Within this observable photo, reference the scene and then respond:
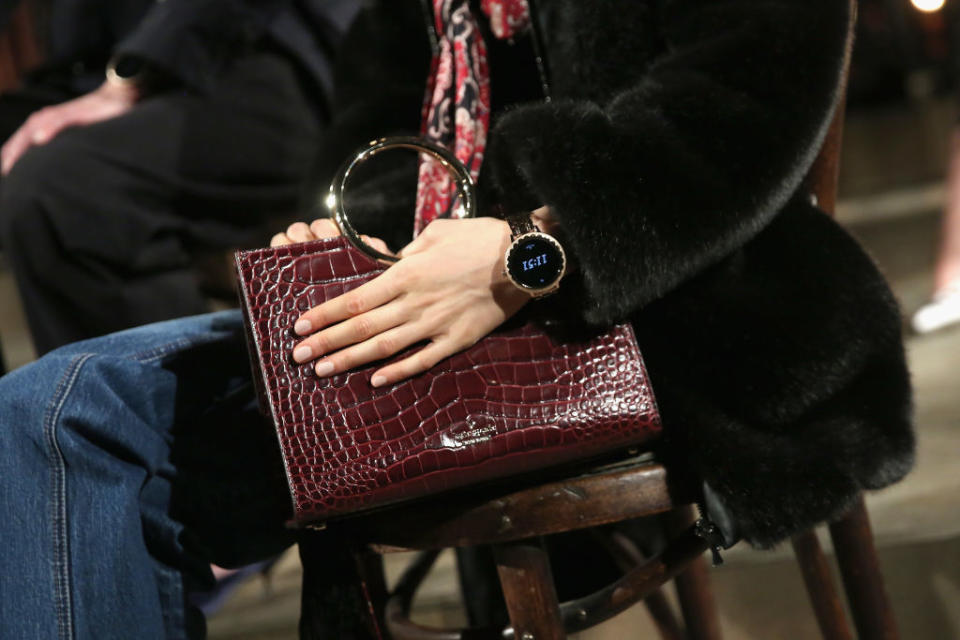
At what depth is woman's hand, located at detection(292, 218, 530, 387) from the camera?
62cm

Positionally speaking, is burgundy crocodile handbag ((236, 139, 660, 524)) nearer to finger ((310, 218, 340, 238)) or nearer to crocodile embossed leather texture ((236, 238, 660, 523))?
crocodile embossed leather texture ((236, 238, 660, 523))

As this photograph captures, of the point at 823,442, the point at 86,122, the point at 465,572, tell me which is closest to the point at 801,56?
the point at 823,442

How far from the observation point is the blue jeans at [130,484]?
659mm

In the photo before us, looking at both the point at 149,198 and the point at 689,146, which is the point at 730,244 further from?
the point at 149,198

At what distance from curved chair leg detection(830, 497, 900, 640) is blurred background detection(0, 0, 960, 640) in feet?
0.88

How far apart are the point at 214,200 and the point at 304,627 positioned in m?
0.77

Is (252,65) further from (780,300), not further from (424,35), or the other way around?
(780,300)

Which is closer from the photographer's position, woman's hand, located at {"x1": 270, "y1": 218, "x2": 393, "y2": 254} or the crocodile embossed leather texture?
the crocodile embossed leather texture

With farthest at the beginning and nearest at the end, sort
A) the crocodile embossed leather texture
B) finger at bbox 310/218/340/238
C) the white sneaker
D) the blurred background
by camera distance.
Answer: the white sneaker, the blurred background, finger at bbox 310/218/340/238, the crocodile embossed leather texture

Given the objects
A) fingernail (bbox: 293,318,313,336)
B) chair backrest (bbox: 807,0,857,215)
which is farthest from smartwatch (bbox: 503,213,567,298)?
chair backrest (bbox: 807,0,857,215)

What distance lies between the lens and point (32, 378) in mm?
706

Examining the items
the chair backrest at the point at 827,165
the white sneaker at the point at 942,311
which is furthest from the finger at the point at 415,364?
the white sneaker at the point at 942,311

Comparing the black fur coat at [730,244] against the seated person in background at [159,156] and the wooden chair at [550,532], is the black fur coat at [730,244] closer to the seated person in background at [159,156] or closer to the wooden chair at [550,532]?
the wooden chair at [550,532]

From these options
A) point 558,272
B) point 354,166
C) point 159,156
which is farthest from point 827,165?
point 159,156
